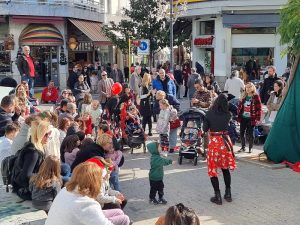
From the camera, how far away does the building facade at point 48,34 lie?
86.2 feet

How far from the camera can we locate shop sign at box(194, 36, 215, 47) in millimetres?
26953

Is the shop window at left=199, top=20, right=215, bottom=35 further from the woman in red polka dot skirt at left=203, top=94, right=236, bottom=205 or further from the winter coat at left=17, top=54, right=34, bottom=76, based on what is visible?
the woman in red polka dot skirt at left=203, top=94, right=236, bottom=205

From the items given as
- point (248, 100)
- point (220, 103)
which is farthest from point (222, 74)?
point (220, 103)

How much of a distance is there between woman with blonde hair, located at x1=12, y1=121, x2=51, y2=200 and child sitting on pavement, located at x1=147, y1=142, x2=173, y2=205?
6.59 feet

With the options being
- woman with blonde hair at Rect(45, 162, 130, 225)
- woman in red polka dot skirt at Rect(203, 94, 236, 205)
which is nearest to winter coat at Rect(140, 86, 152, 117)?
woman in red polka dot skirt at Rect(203, 94, 236, 205)

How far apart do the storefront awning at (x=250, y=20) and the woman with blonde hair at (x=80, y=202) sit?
70.6 feet

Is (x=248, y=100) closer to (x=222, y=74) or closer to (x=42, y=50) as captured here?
(x=222, y=74)

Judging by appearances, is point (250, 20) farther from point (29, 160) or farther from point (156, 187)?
point (29, 160)

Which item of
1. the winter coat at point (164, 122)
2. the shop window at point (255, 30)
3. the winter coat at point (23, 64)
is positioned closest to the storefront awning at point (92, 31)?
the shop window at point (255, 30)

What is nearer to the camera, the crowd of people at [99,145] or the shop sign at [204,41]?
the crowd of people at [99,145]

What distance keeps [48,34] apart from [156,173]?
68.9 feet

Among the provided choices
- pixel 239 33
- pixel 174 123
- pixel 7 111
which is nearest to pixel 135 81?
pixel 174 123

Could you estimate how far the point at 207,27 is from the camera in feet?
92.1

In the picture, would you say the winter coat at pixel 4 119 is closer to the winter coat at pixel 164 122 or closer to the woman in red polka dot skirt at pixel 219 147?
the winter coat at pixel 164 122
